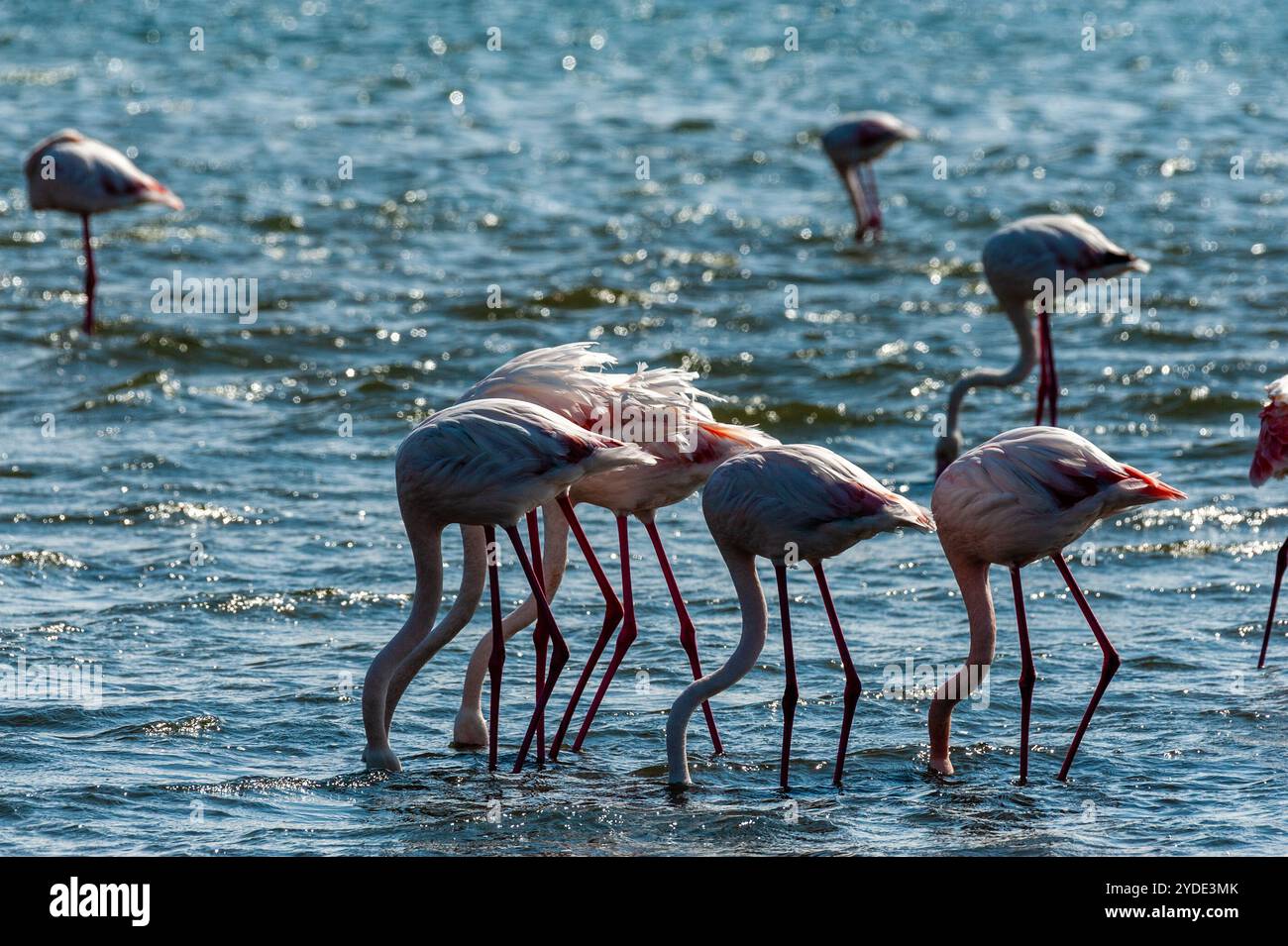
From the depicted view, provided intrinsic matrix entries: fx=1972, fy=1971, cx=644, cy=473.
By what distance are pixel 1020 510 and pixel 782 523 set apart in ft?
2.47

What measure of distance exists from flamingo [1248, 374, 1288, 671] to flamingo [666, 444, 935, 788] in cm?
196

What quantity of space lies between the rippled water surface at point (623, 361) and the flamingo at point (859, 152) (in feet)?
1.22

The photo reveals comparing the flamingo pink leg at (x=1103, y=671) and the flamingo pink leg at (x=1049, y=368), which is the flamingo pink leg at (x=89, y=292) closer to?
the flamingo pink leg at (x=1049, y=368)

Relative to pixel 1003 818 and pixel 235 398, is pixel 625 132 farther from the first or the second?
pixel 1003 818

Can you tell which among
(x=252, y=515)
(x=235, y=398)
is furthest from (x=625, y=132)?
(x=252, y=515)

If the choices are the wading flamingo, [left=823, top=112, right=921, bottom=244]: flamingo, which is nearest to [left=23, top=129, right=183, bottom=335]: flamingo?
[left=823, top=112, right=921, bottom=244]: flamingo

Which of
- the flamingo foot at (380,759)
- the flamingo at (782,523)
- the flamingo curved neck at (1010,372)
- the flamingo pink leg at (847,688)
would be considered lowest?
the flamingo foot at (380,759)

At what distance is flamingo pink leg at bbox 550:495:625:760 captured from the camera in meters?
6.70

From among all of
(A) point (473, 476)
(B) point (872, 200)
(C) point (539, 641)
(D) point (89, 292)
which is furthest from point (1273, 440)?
(B) point (872, 200)

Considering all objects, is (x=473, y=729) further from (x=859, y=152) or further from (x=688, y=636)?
(x=859, y=152)

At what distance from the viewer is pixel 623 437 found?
662 cm

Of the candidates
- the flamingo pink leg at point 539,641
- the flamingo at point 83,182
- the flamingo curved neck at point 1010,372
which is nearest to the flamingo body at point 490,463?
the flamingo pink leg at point 539,641

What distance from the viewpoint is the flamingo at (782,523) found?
6078 millimetres
